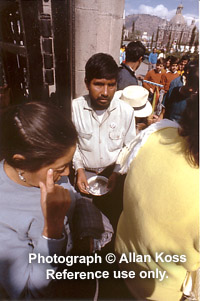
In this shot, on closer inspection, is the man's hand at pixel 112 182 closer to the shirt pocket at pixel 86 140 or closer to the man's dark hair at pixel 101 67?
the shirt pocket at pixel 86 140

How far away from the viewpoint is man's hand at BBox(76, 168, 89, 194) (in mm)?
1672

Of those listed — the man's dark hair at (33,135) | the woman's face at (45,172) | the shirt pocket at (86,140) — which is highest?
the man's dark hair at (33,135)

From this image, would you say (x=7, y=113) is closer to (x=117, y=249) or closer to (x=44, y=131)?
(x=44, y=131)

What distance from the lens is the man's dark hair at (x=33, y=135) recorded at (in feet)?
2.68

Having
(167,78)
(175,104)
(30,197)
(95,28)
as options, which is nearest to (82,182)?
(30,197)

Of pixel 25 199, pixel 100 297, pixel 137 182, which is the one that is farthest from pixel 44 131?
pixel 100 297

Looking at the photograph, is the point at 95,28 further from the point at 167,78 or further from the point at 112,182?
the point at 167,78

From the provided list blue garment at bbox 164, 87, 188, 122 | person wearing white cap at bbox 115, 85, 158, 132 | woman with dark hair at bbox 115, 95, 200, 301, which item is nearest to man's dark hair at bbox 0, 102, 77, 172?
woman with dark hair at bbox 115, 95, 200, 301

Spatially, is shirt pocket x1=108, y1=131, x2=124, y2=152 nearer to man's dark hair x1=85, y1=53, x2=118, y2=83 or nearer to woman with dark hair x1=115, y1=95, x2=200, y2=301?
man's dark hair x1=85, y1=53, x2=118, y2=83

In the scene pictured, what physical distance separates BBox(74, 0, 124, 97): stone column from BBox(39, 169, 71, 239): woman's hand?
71.7 inches

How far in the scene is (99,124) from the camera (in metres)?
1.79

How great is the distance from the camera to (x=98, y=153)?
1.83 metres

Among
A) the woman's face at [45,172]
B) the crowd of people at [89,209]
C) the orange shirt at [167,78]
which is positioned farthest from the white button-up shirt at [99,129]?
the orange shirt at [167,78]

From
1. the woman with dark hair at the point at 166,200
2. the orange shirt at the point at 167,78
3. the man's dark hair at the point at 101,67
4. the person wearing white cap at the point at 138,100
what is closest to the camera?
the woman with dark hair at the point at 166,200
